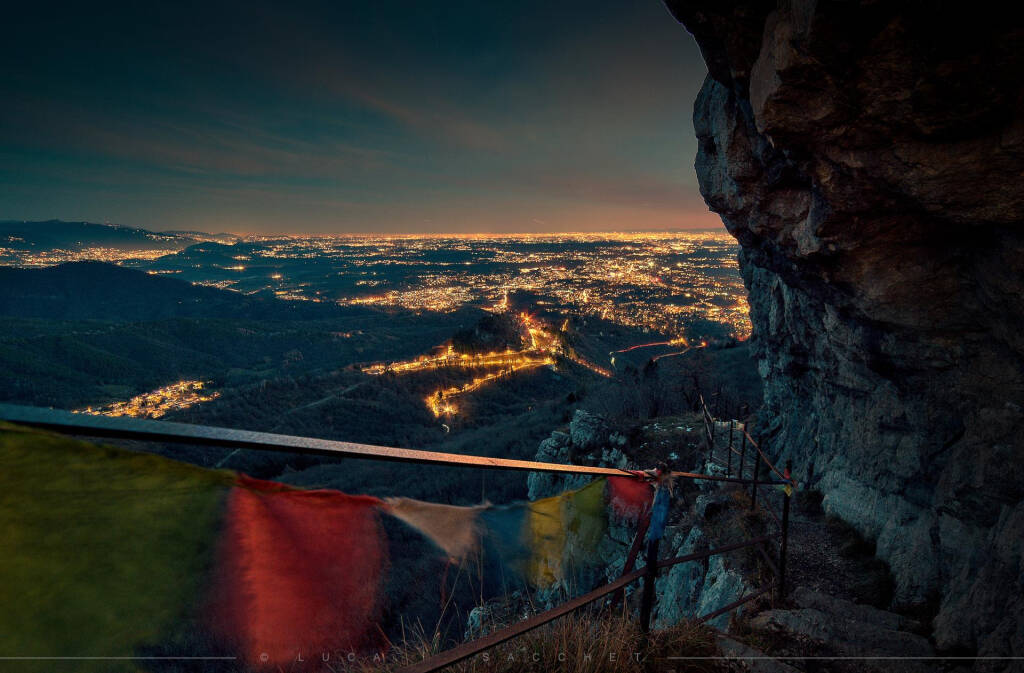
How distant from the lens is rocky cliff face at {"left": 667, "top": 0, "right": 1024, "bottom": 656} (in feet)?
13.2

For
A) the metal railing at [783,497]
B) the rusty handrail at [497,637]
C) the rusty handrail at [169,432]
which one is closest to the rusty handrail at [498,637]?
the rusty handrail at [497,637]

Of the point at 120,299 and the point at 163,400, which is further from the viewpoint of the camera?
the point at 120,299

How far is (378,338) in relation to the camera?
106625 millimetres

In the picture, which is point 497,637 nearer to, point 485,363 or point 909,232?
point 909,232

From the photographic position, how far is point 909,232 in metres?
5.46

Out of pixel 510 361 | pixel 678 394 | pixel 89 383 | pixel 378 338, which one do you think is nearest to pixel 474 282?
pixel 378 338

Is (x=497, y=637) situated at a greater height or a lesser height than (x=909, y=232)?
lesser

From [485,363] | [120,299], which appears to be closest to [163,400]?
[485,363]

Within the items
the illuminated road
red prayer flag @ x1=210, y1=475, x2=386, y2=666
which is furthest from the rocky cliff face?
the illuminated road

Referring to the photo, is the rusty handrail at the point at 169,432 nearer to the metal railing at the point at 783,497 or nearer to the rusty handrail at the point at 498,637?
the rusty handrail at the point at 498,637

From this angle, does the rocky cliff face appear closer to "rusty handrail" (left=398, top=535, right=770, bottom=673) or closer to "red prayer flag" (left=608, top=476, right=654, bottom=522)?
"red prayer flag" (left=608, top=476, right=654, bottom=522)

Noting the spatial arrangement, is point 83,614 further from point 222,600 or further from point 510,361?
point 510,361

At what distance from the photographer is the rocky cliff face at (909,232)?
401cm

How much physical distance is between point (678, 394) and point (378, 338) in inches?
3375
